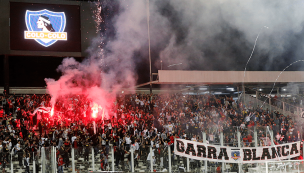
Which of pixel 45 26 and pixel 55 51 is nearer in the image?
pixel 45 26

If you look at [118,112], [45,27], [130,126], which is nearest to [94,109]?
[118,112]

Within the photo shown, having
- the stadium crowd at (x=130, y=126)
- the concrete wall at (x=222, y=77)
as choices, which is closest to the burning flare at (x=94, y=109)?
the stadium crowd at (x=130, y=126)

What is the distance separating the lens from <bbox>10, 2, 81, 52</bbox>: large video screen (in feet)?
69.5

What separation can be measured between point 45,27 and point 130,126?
38.2 feet

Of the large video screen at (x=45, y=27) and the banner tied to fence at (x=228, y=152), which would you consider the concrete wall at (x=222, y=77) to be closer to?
the large video screen at (x=45, y=27)

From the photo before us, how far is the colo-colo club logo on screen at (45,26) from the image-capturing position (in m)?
21.3

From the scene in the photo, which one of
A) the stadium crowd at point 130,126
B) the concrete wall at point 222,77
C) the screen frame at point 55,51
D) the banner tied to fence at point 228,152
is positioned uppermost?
the screen frame at point 55,51

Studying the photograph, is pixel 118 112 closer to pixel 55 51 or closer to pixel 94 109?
pixel 94 109

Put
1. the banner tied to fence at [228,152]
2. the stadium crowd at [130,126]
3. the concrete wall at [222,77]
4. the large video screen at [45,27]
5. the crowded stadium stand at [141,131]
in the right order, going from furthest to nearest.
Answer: the large video screen at [45,27] → the concrete wall at [222,77] → the stadium crowd at [130,126] → the banner tied to fence at [228,152] → the crowded stadium stand at [141,131]

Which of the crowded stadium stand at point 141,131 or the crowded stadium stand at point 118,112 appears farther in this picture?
the crowded stadium stand at point 118,112

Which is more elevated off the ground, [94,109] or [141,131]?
[94,109]

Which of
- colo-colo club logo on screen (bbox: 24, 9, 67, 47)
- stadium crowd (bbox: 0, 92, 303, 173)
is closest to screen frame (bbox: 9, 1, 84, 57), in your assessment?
colo-colo club logo on screen (bbox: 24, 9, 67, 47)

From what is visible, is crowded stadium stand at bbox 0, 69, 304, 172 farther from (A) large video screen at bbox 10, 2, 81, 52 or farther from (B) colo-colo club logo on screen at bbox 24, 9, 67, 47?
(B) colo-colo club logo on screen at bbox 24, 9, 67, 47

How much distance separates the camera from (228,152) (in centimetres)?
908
